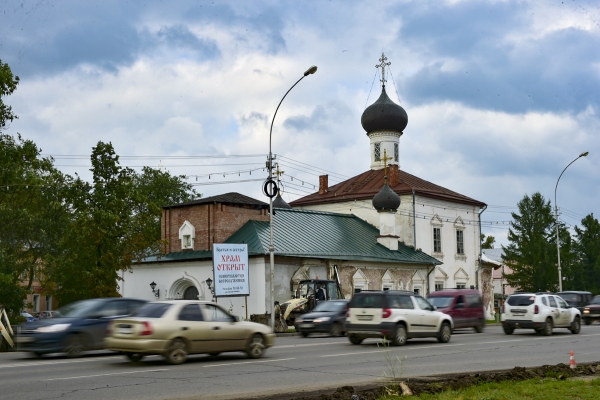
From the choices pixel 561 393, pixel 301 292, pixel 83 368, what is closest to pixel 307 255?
pixel 301 292

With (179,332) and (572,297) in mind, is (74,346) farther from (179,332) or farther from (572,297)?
(572,297)

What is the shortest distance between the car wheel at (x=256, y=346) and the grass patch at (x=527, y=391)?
719 centimetres

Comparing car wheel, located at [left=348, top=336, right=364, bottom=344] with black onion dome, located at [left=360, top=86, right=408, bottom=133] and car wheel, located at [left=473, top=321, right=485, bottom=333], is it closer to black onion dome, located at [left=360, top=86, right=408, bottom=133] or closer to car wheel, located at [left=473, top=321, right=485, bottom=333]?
car wheel, located at [left=473, top=321, right=485, bottom=333]

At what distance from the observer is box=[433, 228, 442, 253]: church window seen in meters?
56.5

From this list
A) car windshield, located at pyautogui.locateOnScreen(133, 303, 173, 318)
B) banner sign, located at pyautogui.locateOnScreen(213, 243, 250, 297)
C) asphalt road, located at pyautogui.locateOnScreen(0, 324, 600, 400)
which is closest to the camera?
asphalt road, located at pyautogui.locateOnScreen(0, 324, 600, 400)

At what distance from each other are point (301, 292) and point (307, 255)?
12.3 ft

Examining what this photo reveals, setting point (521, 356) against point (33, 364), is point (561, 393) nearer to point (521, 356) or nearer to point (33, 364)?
point (521, 356)

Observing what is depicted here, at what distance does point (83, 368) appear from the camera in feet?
51.4

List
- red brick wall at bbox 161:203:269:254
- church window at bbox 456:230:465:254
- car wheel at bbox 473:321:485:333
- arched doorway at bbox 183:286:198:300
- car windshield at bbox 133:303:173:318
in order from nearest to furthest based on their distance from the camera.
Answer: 1. car windshield at bbox 133:303:173:318
2. car wheel at bbox 473:321:485:333
3. arched doorway at bbox 183:286:198:300
4. red brick wall at bbox 161:203:269:254
5. church window at bbox 456:230:465:254

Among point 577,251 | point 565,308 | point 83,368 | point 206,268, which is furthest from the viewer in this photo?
point 577,251

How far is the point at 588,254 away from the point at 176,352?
73680mm

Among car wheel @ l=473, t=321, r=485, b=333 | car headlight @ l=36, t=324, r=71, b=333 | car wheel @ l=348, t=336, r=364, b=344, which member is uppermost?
car headlight @ l=36, t=324, r=71, b=333

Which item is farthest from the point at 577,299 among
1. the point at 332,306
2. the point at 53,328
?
the point at 53,328

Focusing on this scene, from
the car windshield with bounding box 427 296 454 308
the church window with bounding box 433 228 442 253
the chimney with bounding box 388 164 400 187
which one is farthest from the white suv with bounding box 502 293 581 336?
the chimney with bounding box 388 164 400 187
